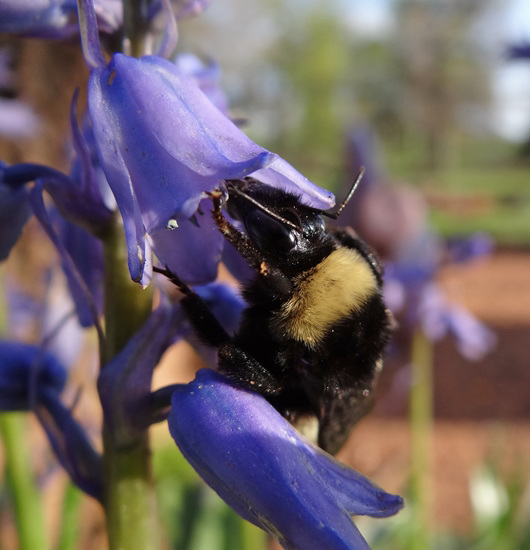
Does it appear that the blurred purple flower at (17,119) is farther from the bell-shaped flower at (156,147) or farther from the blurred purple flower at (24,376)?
the bell-shaped flower at (156,147)

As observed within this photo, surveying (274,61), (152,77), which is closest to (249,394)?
(152,77)

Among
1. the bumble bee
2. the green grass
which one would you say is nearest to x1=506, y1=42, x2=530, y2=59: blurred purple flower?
the bumble bee

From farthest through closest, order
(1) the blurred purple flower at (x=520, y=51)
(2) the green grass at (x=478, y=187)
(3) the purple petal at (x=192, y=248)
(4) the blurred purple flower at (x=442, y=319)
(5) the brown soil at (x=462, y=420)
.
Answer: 1. (2) the green grass at (x=478, y=187)
2. (5) the brown soil at (x=462, y=420)
3. (4) the blurred purple flower at (x=442, y=319)
4. (1) the blurred purple flower at (x=520, y=51)
5. (3) the purple petal at (x=192, y=248)

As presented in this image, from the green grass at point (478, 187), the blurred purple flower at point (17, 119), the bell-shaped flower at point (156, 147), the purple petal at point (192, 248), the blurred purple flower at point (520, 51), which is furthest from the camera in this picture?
the green grass at point (478, 187)

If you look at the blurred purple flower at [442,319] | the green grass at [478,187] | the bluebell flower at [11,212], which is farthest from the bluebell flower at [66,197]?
the green grass at [478,187]

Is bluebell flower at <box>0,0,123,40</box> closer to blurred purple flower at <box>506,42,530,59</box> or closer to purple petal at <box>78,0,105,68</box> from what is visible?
purple petal at <box>78,0,105,68</box>

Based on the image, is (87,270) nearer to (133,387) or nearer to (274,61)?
(133,387)
